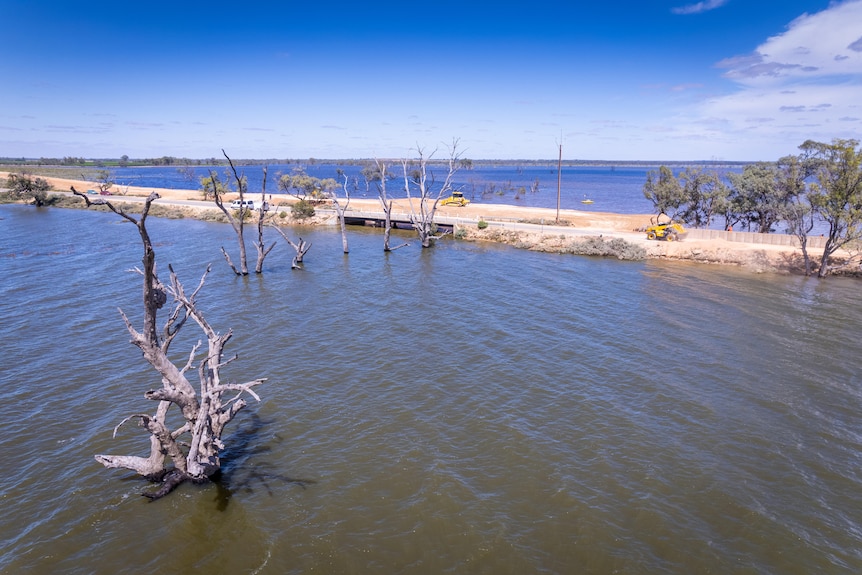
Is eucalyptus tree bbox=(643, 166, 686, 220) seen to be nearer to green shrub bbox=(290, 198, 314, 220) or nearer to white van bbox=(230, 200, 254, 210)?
green shrub bbox=(290, 198, 314, 220)

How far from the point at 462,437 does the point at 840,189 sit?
36138 mm

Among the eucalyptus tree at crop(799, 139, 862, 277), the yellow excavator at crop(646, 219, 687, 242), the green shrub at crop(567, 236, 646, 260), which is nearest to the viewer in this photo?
the eucalyptus tree at crop(799, 139, 862, 277)

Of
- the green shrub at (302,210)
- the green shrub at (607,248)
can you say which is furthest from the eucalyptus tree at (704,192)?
the green shrub at (302,210)

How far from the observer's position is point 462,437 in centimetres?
1700

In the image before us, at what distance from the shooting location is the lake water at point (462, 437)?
40.2 ft

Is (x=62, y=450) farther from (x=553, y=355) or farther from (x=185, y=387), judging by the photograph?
(x=553, y=355)

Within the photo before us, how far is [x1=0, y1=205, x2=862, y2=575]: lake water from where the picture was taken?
1226 cm

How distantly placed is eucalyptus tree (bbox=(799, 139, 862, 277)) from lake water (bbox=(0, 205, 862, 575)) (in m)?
6.49

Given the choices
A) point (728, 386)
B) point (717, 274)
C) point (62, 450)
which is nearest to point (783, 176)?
point (717, 274)

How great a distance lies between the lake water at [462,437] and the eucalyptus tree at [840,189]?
21.3 ft

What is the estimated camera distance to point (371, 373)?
2177 centimetres

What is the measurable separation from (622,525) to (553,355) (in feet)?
36.9

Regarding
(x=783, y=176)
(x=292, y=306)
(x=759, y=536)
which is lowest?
(x=759, y=536)

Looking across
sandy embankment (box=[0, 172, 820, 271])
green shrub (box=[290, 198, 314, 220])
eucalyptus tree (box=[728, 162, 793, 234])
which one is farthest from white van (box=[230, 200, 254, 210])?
eucalyptus tree (box=[728, 162, 793, 234])
